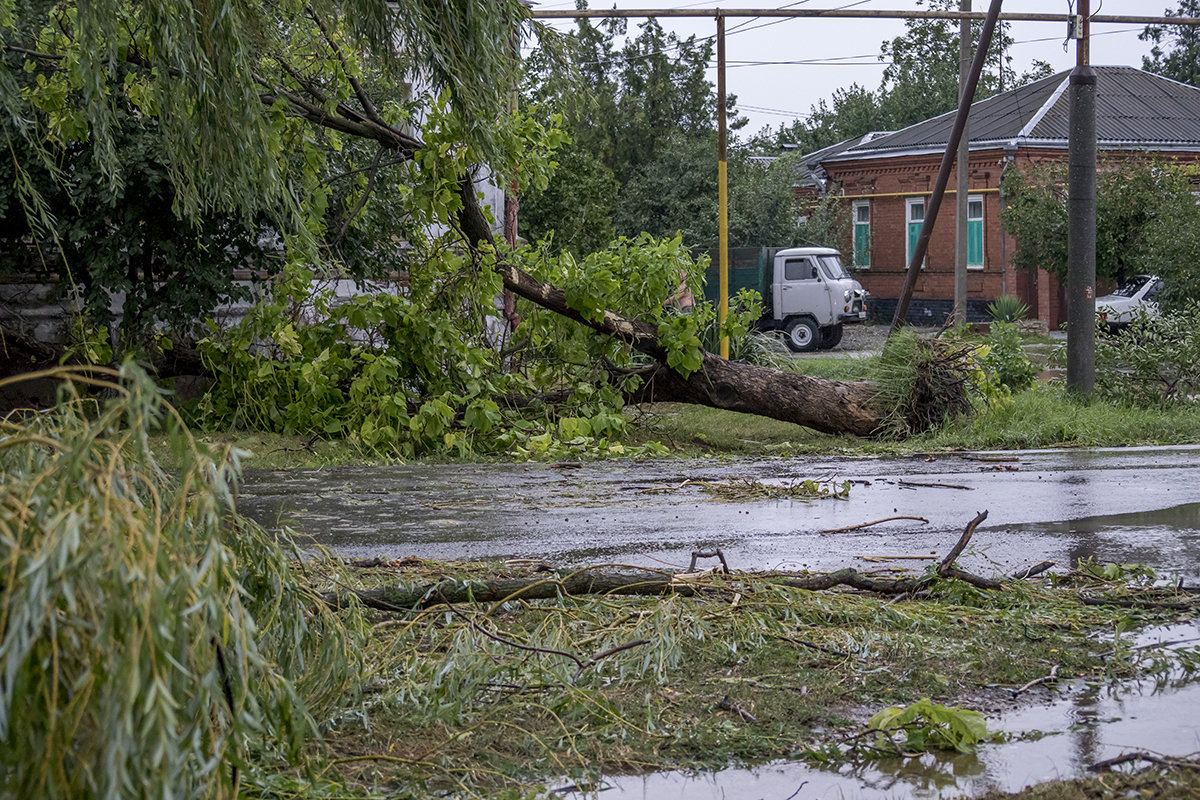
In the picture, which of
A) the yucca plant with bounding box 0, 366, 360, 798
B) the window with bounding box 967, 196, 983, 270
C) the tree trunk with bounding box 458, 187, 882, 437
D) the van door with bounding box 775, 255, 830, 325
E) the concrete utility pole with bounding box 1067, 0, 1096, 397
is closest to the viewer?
the yucca plant with bounding box 0, 366, 360, 798

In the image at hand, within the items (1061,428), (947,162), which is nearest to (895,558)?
(1061,428)

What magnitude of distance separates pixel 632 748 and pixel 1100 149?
98.7 feet

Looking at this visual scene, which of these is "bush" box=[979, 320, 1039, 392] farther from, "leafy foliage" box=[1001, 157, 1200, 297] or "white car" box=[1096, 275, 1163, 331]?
"white car" box=[1096, 275, 1163, 331]

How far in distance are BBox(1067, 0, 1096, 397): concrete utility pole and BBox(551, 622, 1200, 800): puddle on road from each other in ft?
30.9

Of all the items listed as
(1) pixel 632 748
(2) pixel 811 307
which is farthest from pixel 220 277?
(2) pixel 811 307

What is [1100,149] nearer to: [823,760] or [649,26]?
[649,26]

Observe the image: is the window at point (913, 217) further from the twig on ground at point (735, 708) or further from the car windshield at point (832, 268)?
the twig on ground at point (735, 708)

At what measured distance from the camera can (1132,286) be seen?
26.1 metres

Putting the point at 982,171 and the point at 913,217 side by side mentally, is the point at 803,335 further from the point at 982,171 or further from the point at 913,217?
the point at 913,217

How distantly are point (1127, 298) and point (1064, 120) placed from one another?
7333mm

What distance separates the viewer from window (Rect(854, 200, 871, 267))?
35.2m

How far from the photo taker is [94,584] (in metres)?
1.95

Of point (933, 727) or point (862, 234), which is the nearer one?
point (933, 727)

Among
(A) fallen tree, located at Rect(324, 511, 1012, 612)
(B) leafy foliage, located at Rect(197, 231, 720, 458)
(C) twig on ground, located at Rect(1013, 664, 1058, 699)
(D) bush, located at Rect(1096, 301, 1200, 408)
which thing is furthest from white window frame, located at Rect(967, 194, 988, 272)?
(C) twig on ground, located at Rect(1013, 664, 1058, 699)
